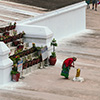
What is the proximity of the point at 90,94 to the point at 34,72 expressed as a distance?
10.7 ft

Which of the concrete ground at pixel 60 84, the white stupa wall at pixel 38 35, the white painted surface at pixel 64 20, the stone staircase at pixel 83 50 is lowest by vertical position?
the concrete ground at pixel 60 84

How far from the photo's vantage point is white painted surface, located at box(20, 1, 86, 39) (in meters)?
21.5

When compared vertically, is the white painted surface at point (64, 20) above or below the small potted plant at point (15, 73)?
above

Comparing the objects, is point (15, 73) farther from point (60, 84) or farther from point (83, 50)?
point (83, 50)

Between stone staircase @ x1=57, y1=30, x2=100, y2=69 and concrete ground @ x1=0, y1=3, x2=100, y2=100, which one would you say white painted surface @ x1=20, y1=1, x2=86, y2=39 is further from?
concrete ground @ x1=0, y1=3, x2=100, y2=100

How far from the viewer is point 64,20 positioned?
24.2 meters

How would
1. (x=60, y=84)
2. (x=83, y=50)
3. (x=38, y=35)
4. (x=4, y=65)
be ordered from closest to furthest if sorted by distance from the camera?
(x=4, y=65) < (x=60, y=84) < (x=38, y=35) < (x=83, y=50)

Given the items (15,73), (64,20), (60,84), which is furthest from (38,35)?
(64,20)

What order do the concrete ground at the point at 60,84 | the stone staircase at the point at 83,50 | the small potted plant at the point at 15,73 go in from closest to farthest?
the concrete ground at the point at 60,84
the small potted plant at the point at 15,73
the stone staircase at the point at 83,50

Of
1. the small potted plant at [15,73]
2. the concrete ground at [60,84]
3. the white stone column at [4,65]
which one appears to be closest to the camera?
the concrete ground at [60,84]

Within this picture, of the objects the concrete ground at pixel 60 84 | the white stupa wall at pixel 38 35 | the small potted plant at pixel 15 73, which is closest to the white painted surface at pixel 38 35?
the white stupa wall at pixel 38 35

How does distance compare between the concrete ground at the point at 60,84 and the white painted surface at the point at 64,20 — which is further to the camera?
the white painted surface at the point at 64,20

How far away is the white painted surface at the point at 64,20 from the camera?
21.5 meters

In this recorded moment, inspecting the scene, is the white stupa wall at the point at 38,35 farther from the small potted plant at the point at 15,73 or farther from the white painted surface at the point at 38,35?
the small potted plant at the point at 15,73
